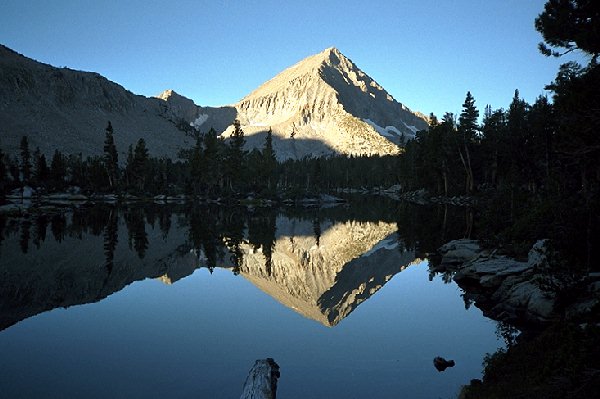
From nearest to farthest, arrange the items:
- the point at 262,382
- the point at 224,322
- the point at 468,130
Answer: the point at 262,382, the point at 224,322, the point at 468,130

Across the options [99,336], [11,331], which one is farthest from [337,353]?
[11,331]

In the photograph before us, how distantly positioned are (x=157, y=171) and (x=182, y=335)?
388 ft

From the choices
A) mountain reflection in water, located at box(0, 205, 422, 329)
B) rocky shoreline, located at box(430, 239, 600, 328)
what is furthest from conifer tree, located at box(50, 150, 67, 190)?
rocky shoreline, located at box(430, 239, 600, 328)

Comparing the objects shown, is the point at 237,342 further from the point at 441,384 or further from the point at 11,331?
the point at 11,331

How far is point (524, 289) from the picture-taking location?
1570cm

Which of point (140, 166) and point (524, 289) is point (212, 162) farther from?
point (524, 289)

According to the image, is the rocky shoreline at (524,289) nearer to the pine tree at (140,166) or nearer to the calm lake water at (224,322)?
the calm lake water at (224,322)

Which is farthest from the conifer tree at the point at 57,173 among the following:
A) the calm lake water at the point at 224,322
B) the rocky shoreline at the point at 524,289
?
the rocky shoreline at the point at 524,289

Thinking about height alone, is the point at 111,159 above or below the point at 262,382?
above

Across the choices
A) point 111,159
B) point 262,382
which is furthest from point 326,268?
point 111,159

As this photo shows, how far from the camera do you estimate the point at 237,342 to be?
43.2 ft

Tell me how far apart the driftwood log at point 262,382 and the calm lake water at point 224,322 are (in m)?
0.38

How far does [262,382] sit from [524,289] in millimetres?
10914

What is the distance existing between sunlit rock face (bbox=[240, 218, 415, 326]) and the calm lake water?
0.13 m
